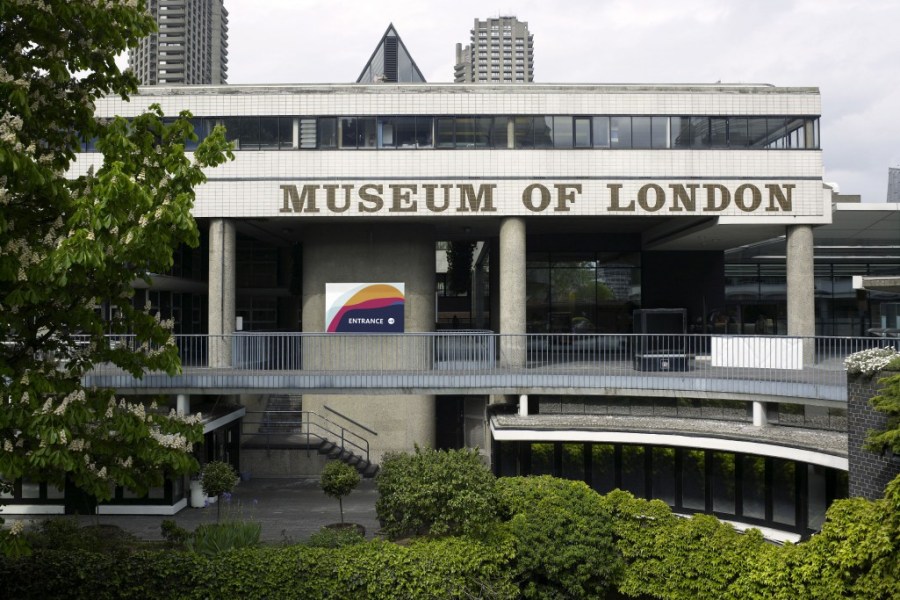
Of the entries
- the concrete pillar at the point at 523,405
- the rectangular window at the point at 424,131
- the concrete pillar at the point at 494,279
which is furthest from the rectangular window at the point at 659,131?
the concrete pillar at the point at 523,405

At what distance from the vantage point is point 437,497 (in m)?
13.0

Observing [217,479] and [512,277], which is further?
[512,277]

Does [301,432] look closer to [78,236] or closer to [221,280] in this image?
[221,280]

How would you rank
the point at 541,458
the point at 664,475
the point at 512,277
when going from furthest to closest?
the point at 512,277, the point at 541,458, the point at 664,475

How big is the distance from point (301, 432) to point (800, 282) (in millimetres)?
17634

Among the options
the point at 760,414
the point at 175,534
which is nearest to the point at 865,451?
the point at 760,414

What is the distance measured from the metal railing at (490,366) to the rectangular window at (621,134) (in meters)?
6.53

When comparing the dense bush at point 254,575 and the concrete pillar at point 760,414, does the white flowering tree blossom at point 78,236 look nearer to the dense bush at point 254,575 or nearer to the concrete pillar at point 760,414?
the dense bush at point 254,575

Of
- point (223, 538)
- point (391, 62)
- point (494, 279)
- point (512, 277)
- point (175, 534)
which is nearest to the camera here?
point (223, 538)

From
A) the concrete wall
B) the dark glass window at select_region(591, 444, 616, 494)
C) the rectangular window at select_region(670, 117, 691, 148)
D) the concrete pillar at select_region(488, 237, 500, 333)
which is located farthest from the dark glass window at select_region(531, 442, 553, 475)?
the rectangular window at select_region(670, 117, 691, 148)

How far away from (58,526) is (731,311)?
102ft

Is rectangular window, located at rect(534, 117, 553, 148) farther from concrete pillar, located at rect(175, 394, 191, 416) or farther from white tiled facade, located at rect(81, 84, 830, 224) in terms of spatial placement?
concrete pillar, located at rect(175, 394, 191, 416)

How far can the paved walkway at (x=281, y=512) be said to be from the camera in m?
18.0

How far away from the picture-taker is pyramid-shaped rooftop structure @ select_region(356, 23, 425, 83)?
94.3 ft
